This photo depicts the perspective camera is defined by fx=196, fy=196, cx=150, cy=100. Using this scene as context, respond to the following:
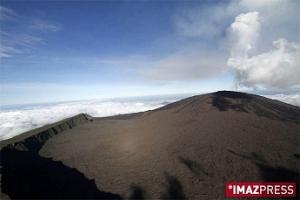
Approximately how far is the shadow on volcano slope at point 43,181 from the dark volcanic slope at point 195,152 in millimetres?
469

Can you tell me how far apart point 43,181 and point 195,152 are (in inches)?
825

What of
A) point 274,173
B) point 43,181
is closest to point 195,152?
point 274,173

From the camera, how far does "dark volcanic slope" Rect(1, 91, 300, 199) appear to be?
22.8 m

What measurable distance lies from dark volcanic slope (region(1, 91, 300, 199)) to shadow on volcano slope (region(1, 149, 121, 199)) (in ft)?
1.54

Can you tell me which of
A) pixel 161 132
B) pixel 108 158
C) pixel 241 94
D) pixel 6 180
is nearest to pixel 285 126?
pixel 241 94

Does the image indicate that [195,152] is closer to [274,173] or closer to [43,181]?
[274,173]

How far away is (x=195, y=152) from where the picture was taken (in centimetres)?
2911

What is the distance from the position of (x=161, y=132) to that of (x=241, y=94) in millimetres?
23923

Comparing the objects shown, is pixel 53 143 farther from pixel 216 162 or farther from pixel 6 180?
pixel 216 162

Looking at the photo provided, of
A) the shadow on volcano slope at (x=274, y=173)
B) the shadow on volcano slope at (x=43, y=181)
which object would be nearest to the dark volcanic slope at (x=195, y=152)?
the shadow on volcano slope at (x=274, y=173)

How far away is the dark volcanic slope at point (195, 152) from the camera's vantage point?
22844mm

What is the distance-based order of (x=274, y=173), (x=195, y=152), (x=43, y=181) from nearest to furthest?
(x=274, y=173), (x=43, y=181), (x=195, y=152)

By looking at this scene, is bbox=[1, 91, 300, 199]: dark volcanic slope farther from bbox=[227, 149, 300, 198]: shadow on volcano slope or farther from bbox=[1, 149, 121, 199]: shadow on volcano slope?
bbox=[1, 149, 121, 199]: shadow on volcano slope

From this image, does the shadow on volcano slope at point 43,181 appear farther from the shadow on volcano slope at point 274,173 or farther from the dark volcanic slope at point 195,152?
the shadow on volcano slope at point 274,173
